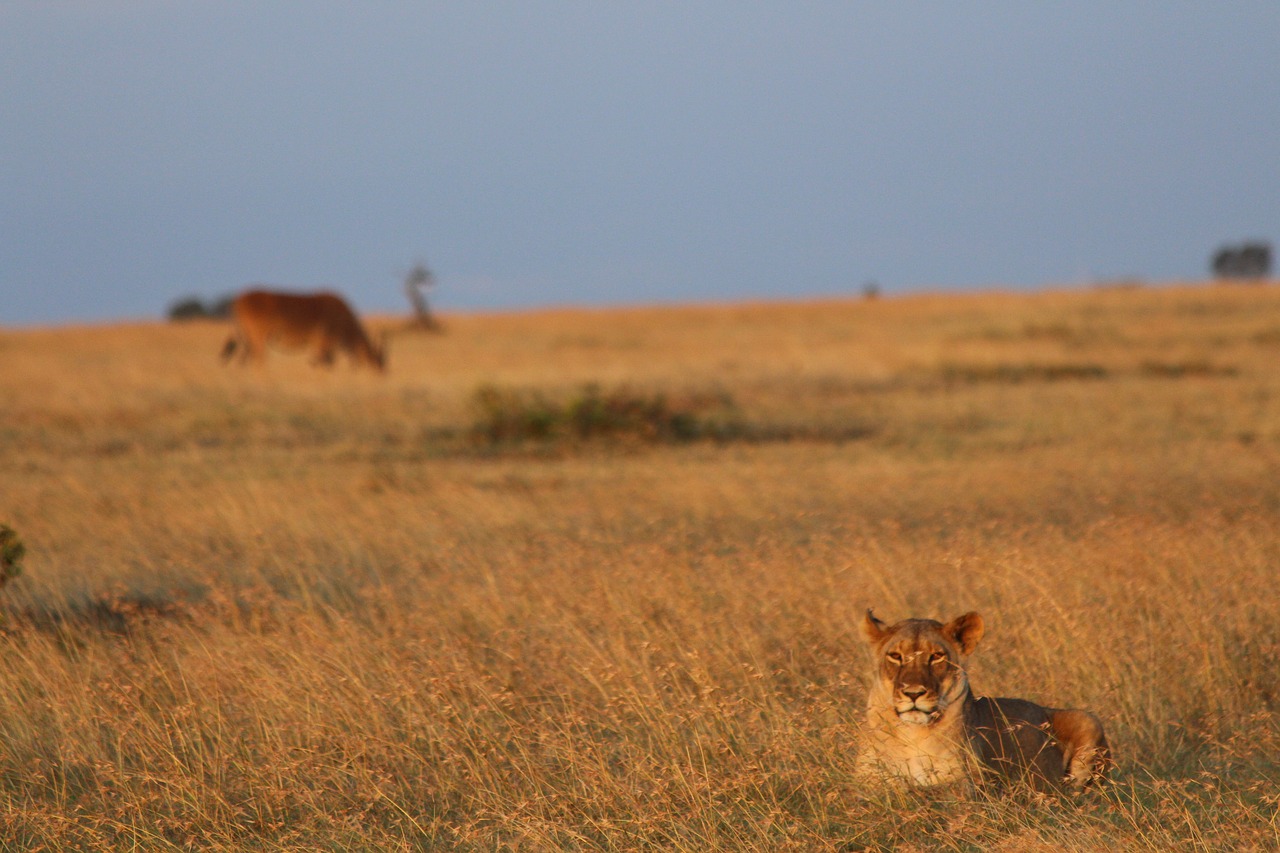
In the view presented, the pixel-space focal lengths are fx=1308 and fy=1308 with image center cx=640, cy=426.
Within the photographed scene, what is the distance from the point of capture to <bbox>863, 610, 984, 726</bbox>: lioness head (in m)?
3.79

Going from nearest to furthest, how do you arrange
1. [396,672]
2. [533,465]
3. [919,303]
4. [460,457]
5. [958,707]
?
[958,707] < [396,672] < [533,465] < [460,457] < [919,303]

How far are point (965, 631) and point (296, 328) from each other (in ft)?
81.6

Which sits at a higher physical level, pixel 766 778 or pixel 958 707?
pixel 958 707

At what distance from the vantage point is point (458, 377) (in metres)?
23.3

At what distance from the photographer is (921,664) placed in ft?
12.7

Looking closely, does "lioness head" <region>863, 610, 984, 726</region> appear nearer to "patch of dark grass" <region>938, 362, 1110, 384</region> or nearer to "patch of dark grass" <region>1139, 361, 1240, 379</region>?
"patch of dark grass" <region>938, 362, 1110, 384</region>

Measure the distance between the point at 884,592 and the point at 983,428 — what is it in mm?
10233

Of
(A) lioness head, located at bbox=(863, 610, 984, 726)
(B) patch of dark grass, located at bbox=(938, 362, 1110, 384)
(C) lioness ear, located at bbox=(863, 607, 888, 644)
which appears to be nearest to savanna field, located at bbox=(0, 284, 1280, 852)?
(A) lioness head, located at bbox=(863, 610, 984, 726)

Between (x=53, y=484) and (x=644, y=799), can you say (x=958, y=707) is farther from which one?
(x=53, y=484)

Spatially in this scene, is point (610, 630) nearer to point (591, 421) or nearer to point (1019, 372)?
point (591, 421)

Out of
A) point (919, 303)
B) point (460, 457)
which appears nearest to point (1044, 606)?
point (460, 457)

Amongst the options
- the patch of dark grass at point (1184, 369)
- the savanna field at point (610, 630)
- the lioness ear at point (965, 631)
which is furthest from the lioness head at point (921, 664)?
the patch of dark grass at point (1184, 369)

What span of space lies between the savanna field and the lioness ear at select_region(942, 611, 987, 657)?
A: 1.55 feet

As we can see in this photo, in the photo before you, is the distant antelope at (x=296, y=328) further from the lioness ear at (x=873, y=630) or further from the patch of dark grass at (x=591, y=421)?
the lioness ear at (x=873, y=630)
